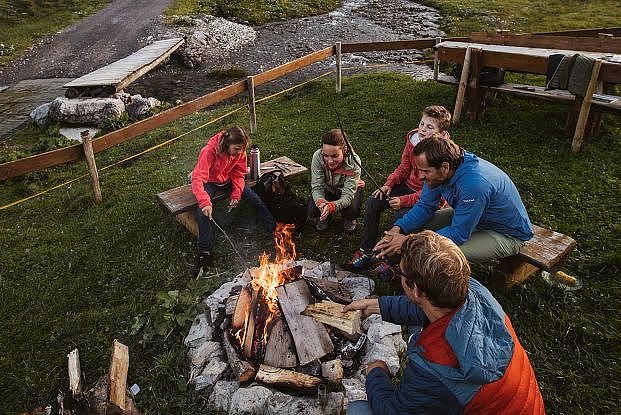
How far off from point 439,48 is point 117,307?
307 inches

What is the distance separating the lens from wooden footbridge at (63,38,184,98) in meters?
13.4

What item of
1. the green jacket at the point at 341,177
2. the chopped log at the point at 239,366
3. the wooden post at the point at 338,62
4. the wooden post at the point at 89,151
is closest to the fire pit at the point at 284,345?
the chopped log at the point at 239,366

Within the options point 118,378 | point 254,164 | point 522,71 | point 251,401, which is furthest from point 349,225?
point 522,71

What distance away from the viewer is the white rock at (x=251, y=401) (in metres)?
3.56

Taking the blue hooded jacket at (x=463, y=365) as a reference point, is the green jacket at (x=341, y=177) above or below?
below

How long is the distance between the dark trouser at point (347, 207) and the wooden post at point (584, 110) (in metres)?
4.02

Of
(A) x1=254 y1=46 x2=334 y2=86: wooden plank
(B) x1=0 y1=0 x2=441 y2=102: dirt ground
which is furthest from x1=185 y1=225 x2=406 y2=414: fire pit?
(B) x1=0 y1=0 x2=441 y2=102: dirt ground

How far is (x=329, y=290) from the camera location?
4.61 m

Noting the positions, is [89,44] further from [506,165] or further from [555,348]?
[555,348]

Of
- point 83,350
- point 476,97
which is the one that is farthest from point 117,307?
point 476,97

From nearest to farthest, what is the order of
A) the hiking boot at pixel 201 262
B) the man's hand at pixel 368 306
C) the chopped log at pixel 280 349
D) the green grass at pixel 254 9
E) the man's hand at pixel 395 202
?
1. the man's hand at pixel 368 306
2. the chopped log at pixel 280 349
3. the man's hand at pixel 395 202
4. the hiking boot at pixel 201 262
5. the green grass at pixel 254 9

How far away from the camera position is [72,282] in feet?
18.1

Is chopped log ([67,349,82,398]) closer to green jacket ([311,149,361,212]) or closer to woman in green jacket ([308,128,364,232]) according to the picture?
woman in green jacket ([308,128,364,232])

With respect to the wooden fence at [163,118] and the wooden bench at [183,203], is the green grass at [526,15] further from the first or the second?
the wooden bench at [183,203]
